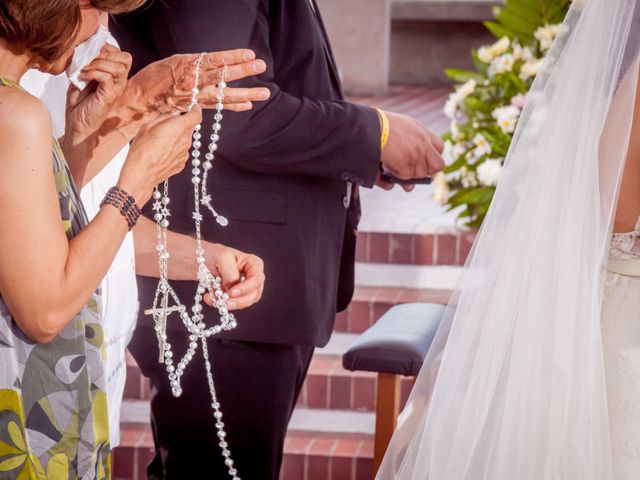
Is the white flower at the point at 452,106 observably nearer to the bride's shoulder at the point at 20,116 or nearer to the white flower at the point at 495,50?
the white flower at the point at 495,50

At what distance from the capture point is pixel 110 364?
2.22 metres

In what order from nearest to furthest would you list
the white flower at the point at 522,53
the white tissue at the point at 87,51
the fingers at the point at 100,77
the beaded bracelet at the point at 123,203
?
the beaded bracelet at the point at 123,203 < the white tissue at the point at 87,51 < the fingers at the point at 100,77 < the white flower at the point at 522,53

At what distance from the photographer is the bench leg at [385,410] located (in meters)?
2.58

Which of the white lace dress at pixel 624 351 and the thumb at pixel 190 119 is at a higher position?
the thumb at pixel 190 119

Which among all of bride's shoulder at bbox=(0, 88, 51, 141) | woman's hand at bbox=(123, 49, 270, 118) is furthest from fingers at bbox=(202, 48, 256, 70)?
bride's shoulder at bbox=(0, 88, 51, 141)

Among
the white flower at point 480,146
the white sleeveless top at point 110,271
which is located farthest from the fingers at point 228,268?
the white flower at point 480,146

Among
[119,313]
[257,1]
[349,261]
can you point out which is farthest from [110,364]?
[257,1]

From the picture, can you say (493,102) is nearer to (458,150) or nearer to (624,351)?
(458,150)

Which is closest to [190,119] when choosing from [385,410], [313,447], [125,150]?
[125,150]

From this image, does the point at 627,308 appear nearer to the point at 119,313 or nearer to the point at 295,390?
the point at 295,390

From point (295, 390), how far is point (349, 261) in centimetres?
37

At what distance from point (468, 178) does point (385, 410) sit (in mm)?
2540

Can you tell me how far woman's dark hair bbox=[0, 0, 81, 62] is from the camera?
57.9 inches

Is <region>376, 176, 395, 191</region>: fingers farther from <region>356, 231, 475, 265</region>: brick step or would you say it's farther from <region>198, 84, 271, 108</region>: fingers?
<region>356, 231, 475, 265</region>: brick step
